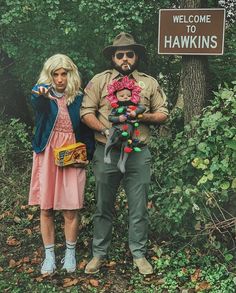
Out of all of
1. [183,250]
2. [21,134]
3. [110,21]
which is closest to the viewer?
[183,250]

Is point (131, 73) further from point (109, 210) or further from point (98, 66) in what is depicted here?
point (98, 66)

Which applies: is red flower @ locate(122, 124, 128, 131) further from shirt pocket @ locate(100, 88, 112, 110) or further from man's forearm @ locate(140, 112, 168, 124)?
shirt pocket @ locate(100, 88, 112, 110)

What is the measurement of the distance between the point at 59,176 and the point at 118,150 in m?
0.56

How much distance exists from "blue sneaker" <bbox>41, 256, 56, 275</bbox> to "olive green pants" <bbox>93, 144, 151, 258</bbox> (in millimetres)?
388

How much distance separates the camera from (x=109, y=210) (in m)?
4.44

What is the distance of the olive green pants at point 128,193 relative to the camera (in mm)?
4277

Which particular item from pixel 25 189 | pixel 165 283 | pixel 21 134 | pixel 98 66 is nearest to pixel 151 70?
pixel 98 66

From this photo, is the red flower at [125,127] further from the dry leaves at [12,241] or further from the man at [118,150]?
the dry leaves at [12,241]

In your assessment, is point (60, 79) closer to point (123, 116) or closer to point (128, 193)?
point (123, 116)

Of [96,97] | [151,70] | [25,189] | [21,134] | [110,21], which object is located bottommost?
[25,189]

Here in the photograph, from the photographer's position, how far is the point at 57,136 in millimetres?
4246

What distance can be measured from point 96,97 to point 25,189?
2547mm

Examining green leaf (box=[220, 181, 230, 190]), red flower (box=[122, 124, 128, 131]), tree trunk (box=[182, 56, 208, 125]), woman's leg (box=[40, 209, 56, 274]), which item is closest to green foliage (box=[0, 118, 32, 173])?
tree trunk (box=[182, 56, 208, 125])

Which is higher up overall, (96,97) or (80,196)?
(96,97)
